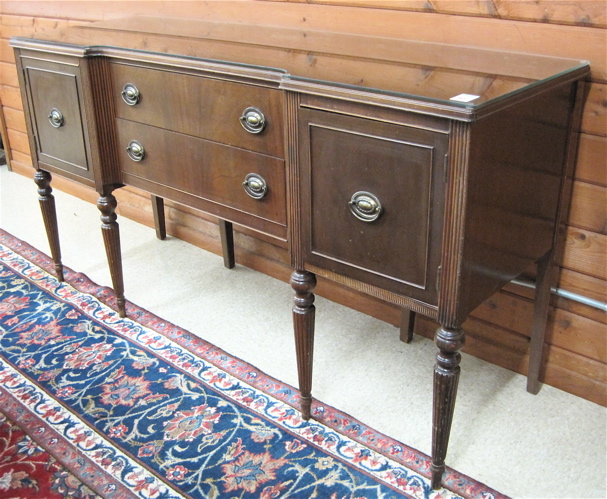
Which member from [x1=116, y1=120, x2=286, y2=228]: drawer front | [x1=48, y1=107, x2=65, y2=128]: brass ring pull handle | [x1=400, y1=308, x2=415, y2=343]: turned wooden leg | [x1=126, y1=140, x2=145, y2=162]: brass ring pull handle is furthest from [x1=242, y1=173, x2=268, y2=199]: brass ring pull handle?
[x1=48, y1=107, x2=65, y2=128]: brass ring pull handle

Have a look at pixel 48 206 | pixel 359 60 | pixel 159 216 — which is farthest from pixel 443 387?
pixel 159 216

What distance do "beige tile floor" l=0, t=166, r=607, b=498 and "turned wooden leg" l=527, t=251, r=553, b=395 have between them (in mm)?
58

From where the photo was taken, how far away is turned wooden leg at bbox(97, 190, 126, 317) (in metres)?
2.16

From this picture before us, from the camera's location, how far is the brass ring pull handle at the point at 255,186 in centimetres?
165

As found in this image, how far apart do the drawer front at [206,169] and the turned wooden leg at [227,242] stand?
541 mm

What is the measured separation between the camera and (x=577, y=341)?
1832 millimetres

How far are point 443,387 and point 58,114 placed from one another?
148 centimetres

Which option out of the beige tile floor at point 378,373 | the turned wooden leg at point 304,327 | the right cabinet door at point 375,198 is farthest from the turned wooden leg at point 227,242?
the right cabinet door at point 375,198

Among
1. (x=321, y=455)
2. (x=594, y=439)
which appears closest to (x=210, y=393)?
(x=321, y=455)

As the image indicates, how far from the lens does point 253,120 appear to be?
5.22ft

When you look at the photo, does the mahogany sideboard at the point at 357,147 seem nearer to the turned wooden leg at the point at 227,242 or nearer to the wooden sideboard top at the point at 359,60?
the wooden sideboard top at the point at 359,60

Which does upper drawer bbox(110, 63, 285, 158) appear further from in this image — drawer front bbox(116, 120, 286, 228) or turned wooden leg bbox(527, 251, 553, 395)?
turned wooden leg bbox(527, 251, 553, 395)

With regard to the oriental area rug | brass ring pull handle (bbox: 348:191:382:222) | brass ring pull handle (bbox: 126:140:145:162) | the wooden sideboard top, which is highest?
the wooden sideboard top

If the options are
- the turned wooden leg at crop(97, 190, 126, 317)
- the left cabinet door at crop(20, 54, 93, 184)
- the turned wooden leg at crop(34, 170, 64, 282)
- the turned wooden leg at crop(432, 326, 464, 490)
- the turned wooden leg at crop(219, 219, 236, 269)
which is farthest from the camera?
the turned wooden leg at crop(219, 219, 236, 269)
